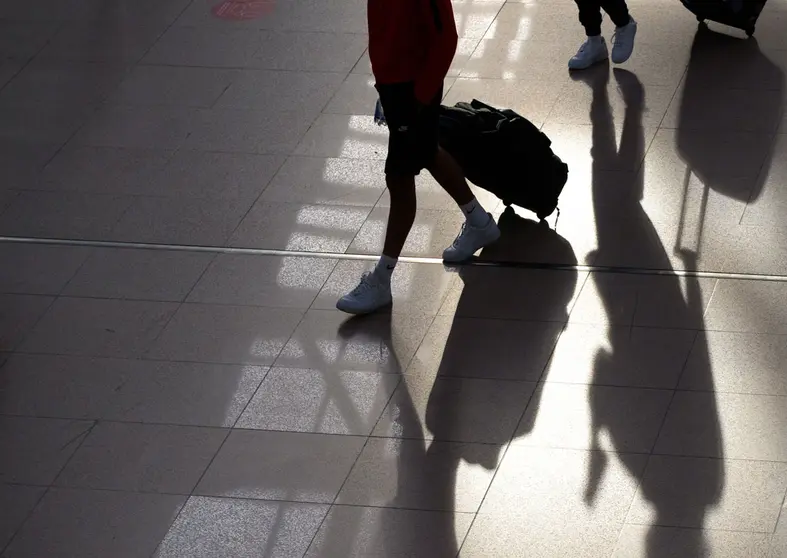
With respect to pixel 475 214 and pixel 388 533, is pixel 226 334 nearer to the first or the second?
pixel 475 214

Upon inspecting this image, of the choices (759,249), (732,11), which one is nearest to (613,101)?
(732,11)

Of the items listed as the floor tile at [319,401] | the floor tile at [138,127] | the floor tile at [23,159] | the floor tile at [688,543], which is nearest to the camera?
the floor tile at [688,543]

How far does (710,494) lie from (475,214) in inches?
68.6

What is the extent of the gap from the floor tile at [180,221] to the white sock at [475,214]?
43.9 inches

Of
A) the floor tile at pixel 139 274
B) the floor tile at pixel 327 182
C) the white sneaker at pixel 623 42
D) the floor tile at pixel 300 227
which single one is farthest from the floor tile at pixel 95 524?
the white sneaker at pixel 623 42

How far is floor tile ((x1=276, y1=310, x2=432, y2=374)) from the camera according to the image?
4934 millimetres

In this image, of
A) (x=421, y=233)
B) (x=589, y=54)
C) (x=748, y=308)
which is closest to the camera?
(x=748, y=308)

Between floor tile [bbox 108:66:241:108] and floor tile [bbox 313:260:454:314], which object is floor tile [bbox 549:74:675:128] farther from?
floor tile [bbox 108:66:241:108]

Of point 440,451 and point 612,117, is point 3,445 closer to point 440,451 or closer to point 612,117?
point 440,451

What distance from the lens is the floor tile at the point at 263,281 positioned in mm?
5352

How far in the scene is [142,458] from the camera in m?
4.53

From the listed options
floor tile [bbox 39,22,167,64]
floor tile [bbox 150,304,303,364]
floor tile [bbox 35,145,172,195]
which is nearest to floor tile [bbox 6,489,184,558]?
floor tile [bbox 150,304,303,364]

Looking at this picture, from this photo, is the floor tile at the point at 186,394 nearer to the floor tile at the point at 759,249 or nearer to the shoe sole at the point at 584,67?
the floor tile at the point at 759,249

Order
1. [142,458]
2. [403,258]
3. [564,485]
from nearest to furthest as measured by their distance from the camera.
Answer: [564,485] → [142,458] → [403,258]
